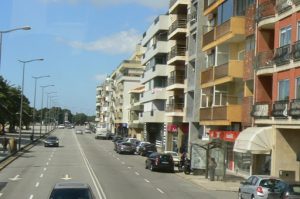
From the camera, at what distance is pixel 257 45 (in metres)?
37.9

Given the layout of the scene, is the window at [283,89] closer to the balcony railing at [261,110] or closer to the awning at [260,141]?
the balcony railing at [261,110]

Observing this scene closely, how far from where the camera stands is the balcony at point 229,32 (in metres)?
42.6

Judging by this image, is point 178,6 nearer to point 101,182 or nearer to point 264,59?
point 264,59

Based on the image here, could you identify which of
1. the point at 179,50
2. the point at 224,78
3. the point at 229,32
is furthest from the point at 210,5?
the point at 179,50

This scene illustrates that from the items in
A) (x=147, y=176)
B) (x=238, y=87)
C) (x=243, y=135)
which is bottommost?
(x=147, y=176)

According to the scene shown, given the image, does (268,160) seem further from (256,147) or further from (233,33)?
(233,33)

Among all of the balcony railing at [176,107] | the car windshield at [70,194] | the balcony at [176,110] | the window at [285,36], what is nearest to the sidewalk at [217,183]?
the window at [285,36]

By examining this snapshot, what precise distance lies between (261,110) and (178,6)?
1341 inches

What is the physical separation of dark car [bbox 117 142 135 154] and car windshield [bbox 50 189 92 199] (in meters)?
52.2

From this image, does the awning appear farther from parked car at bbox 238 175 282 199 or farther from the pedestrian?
parked car at bbox 238 175 282 199

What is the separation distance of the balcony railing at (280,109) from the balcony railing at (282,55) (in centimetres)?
227

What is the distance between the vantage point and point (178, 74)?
227 ft

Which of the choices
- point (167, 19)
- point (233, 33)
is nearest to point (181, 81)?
point (167, 19)

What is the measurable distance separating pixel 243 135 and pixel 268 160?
223 cm
